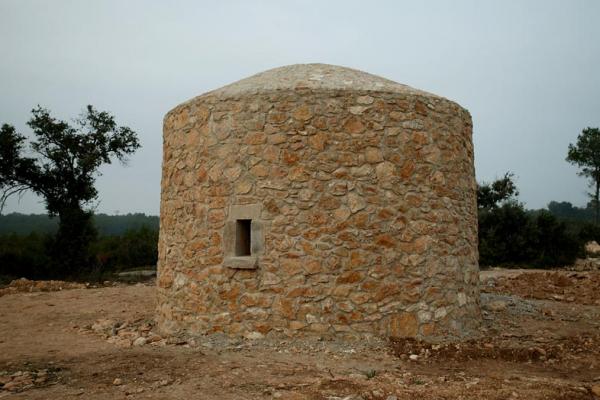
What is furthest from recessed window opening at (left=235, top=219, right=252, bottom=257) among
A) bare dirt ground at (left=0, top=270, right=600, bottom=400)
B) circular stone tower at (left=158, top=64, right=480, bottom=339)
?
bare dirt ground at (left=0, top=270, right=600, bottom=400)

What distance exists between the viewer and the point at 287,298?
599 cm

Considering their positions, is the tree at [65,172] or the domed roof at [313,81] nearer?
the domed roof at [313,81]

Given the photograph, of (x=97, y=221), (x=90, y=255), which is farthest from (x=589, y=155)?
(x=97, y=221)

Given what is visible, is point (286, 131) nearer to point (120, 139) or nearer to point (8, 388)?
point (8, 388)

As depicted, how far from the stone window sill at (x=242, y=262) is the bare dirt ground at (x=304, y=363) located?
89 cm

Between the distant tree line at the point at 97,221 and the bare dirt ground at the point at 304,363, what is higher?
the distant tree line at the point at 97,221

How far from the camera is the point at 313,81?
6.43 meters

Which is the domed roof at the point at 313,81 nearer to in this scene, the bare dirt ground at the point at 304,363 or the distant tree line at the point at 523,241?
the bare dirt ground at the point at 304,363

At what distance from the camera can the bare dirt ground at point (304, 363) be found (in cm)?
445

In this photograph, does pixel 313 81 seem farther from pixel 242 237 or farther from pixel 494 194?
pixel 494 194

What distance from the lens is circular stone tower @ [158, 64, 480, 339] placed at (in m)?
A: 5.98

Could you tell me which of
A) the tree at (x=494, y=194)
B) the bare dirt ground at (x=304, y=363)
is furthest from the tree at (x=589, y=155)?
the bare dirt ground at (x=304, y=363)

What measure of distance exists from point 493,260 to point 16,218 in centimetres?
5808

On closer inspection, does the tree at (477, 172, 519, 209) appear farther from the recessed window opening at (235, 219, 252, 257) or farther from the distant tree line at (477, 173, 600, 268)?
the recessed window opening at (235, 219, 252, 257)
